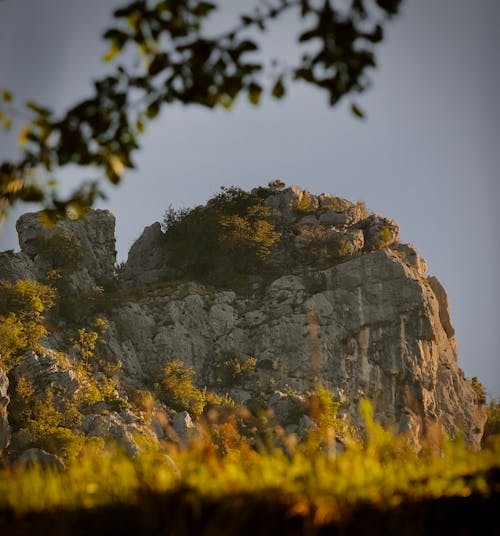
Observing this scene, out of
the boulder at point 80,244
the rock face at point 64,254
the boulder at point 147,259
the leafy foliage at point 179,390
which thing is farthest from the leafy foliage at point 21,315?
the boulder at point 147,259

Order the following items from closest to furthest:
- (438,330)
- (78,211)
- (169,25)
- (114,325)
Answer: (169,25), (78,211), (114,325), (438,330)

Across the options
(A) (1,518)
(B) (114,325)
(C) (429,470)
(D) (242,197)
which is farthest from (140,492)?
(D) (242,197)

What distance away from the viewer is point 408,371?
3309 centimetres

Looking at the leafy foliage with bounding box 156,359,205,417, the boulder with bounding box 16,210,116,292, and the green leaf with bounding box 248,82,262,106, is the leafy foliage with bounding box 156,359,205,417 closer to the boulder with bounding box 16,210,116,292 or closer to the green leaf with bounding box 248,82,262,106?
the boulder with bounding box 16,210,116,292

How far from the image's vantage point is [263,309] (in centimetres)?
3441

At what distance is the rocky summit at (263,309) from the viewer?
30.6 meters

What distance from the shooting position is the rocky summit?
30.6 metres

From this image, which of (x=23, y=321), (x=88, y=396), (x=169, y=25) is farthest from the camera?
(x=23, y=321)

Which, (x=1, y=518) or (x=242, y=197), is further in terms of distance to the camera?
(x=242, y=197)

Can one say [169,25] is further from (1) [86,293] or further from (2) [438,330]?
(2) [438,330]

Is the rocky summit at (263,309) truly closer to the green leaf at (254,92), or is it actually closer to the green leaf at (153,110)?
the green leaf at (153,110)

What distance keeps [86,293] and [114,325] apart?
2536 millimetres

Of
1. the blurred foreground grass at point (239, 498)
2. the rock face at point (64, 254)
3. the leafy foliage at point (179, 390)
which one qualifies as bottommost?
the blurred foreground grass at point (239, 498)

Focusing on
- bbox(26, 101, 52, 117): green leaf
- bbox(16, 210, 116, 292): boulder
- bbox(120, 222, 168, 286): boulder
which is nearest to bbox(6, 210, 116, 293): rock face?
bbox(16, 210, 116, 292): boulder
